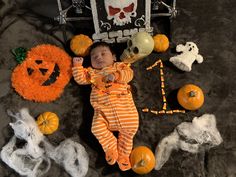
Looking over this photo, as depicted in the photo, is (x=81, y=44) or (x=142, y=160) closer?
(x=142, y=160)

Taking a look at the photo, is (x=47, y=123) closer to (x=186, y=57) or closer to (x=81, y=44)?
(x=81, y=44)

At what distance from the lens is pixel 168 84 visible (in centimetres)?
217

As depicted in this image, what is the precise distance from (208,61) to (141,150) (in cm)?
64

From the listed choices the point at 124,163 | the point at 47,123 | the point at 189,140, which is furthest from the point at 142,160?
the point at 47,123

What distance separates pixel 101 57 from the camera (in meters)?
2.06

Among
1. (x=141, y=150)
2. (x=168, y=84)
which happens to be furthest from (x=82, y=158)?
(x=168, y=84)

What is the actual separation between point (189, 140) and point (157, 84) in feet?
1.12

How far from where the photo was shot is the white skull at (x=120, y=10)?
203cm

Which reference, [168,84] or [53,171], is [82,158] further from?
[168,84]

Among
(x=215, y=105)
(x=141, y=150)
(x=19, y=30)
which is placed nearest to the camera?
(x=141, y=150)

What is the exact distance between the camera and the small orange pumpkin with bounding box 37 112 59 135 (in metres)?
2.03

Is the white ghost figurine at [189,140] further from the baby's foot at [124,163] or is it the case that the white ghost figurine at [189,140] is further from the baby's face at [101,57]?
the baby's face at [101,57]

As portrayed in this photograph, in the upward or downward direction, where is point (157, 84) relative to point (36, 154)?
upward

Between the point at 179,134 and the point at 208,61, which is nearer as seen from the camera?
the point at 179,134
